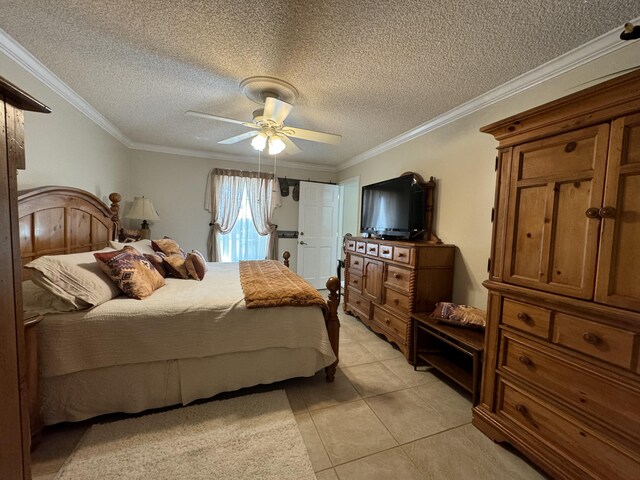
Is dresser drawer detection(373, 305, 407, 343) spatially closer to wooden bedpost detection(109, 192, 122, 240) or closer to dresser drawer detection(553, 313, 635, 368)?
dresser drawer detection(553, 313, 635, 368)

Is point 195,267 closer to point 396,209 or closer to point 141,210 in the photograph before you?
point 141,210

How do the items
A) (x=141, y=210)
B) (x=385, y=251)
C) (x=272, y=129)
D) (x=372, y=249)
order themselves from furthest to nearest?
(x=141, y=210), (x=372, y=249), (x=385, y=251), (x=272, y=129)

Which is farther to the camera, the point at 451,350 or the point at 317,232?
the point at 317,232

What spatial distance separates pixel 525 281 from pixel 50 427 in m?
2.89

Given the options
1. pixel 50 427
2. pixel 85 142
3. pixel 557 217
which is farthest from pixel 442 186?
pixel 85 142

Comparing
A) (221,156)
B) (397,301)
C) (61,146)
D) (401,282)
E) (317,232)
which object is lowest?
(397,301)

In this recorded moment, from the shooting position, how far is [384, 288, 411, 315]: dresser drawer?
8.23ft

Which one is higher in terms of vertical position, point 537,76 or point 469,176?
point 537,76

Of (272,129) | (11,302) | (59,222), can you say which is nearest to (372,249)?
(272,129)

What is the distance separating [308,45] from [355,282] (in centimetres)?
265

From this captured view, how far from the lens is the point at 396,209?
3.03 metres

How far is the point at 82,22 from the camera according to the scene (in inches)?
59.7

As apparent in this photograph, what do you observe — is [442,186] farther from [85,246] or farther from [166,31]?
[85,246]

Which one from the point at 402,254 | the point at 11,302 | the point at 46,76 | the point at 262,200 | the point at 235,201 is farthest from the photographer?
the point at 262,200
